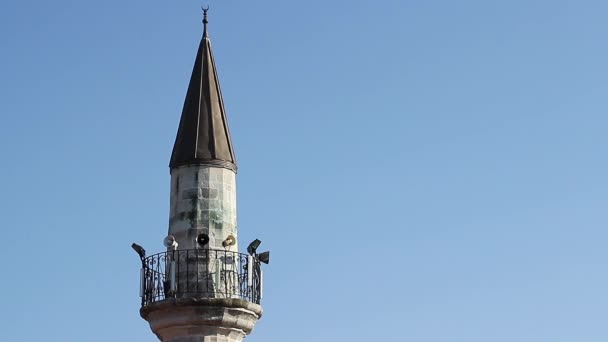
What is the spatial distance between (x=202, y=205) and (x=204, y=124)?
2.02 metres

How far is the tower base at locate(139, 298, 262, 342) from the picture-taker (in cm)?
2753

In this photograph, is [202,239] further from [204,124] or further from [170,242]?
[204,124]

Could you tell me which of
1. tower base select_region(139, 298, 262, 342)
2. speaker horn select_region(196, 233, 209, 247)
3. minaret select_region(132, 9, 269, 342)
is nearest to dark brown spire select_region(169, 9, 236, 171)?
minaret select_region(132, 9, 269, 342)

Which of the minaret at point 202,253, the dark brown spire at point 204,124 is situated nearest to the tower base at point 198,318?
the minaret at point 202,253

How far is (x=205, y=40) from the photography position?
30.9 meters

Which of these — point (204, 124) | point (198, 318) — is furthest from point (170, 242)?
point (204, 124)

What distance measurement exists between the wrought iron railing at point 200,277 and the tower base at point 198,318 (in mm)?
241

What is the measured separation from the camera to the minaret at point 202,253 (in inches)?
1088

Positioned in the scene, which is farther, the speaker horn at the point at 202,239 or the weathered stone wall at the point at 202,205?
the weathered stone wall at the point at 202,205

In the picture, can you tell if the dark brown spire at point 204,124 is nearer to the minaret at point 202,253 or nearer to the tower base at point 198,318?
the minaret at point 202,253

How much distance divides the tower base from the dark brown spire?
330 centimetres

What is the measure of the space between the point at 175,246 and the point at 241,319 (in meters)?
2.10

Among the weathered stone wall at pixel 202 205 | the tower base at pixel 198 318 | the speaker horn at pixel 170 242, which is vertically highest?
the weathered stone wall at pixel 202 205

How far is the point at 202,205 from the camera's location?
28766mm
